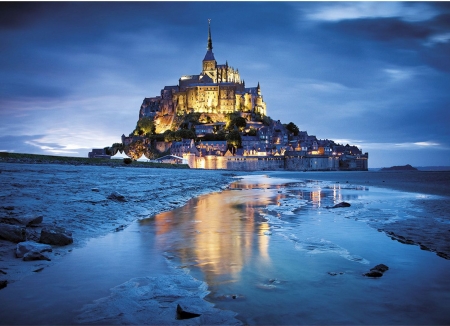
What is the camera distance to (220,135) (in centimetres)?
10844

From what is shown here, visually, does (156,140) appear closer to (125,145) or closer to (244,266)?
(125,145)

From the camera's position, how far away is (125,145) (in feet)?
364

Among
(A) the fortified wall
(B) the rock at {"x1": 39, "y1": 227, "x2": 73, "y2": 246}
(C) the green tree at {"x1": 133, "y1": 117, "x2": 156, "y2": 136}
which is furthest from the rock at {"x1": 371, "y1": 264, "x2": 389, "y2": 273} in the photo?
(C) the green tree at {"x1": 133, "y1": 117, "x2": 156, "y2": 136}

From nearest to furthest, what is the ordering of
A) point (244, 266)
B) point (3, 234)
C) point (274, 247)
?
point (244, 266)
point (3, 234)
point (274, 247)

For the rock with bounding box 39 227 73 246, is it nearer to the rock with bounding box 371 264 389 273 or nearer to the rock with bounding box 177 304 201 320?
the rock with bounding box 177 304 201 320

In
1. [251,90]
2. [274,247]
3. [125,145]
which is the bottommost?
[274,247]

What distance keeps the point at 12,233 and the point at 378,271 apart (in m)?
6.22

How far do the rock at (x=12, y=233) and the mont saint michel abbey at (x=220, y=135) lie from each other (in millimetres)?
82789

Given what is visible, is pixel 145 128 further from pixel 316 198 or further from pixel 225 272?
pixel 225 272

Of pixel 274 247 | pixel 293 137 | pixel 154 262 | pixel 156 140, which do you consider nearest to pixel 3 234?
pixel 154 262

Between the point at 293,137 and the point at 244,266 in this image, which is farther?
the point at 293,137

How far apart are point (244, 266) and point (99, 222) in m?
4.98

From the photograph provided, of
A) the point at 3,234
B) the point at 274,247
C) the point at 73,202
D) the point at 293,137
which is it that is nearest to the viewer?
the point at 3,234

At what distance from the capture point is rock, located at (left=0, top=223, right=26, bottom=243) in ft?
19.5
